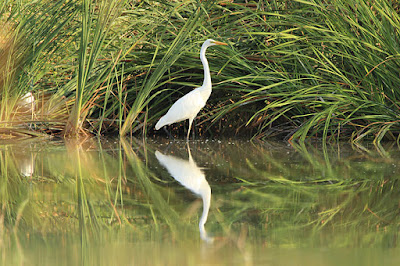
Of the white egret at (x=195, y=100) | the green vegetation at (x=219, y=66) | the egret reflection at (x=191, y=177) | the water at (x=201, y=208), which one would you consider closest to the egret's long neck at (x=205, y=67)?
the white egret at (x=195, y=100)

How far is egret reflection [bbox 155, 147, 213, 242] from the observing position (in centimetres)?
279

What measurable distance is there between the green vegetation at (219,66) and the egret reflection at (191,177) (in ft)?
4.05

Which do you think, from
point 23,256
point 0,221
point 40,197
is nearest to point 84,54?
point 40,197

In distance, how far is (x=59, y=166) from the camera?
4578mm

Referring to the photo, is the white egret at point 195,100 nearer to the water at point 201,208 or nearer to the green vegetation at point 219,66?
the green vegetation at point 219,66

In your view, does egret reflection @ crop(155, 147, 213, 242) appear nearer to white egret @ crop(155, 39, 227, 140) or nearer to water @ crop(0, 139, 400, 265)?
water @ crop(0, 139, 400, 265)

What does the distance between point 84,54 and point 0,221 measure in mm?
3719

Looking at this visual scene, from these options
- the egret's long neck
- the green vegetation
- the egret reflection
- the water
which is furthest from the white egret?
the water

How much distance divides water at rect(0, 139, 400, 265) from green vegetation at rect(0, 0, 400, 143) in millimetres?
1135

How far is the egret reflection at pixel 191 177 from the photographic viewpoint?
2.79 m

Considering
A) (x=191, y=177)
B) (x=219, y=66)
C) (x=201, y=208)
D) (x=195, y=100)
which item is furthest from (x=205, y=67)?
(x=201, y=208)

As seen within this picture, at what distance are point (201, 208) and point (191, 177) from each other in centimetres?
105

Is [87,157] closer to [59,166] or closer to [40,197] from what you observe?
[59,166]

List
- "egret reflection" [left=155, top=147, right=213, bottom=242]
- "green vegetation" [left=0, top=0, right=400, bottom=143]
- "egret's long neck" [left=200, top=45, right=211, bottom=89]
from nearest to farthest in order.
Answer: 1. "egret reflection" [left=155, top=147, right=213, bottom=242]
2. "green vegetation" [left=0, top=0, right=400, bottom=143]
3. "egret's long neck" [left=200, top=45, right=211, bottom=89]
